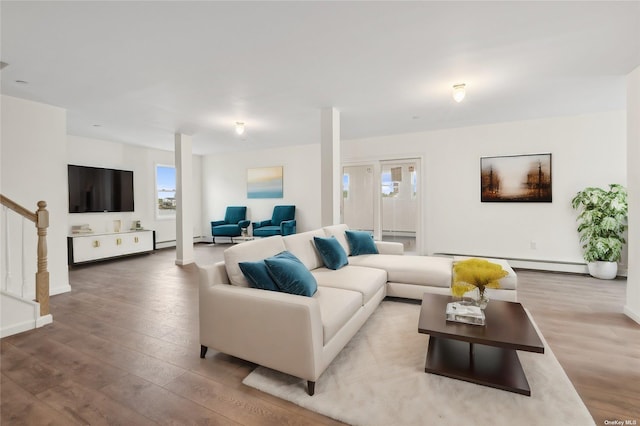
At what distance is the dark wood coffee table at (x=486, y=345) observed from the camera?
5.92 feet

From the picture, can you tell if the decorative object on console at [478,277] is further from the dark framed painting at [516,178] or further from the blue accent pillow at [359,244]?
the dark framed painting at [516,178]

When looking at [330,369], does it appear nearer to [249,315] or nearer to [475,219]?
[249,315]

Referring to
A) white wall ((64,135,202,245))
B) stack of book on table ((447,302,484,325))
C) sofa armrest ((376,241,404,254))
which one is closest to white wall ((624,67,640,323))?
stack of book on table ((447,302,484,325))

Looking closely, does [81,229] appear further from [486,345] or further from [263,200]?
[486,345]

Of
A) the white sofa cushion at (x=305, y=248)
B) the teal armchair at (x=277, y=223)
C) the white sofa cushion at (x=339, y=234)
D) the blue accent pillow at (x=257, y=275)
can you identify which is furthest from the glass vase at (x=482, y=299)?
the teal armchair at (x=277, y=223)

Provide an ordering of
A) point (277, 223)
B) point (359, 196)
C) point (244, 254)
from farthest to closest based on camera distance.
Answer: point (277, 223), point (359, 196), point (244, 254)

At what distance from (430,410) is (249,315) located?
4.01 ft

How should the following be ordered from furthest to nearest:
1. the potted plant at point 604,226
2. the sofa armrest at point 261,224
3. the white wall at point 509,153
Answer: the sofa armrest at point 261,224, the white wall at point 509,153, the potted plant at point 604,226

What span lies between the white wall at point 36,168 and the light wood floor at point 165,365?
0.57 meters

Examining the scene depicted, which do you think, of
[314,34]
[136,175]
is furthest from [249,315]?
[136,175]

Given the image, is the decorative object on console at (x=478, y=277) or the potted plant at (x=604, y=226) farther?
the potted plant at (x=604, y=226)

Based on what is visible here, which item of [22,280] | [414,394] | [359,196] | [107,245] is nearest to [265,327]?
[414,394]

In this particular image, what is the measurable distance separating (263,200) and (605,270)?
269 inches

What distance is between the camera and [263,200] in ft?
26.0
